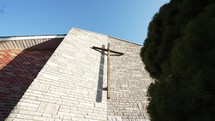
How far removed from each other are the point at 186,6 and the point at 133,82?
3.64 metres

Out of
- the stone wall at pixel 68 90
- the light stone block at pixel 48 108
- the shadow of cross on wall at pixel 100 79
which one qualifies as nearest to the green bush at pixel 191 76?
the stone wall at pixel 68 90

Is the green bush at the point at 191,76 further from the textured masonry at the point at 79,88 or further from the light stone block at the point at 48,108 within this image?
the light stone block at the point at 48,108

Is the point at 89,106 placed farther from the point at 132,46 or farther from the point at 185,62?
the point at 132,46

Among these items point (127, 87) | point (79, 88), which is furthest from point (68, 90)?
point (127, 87)

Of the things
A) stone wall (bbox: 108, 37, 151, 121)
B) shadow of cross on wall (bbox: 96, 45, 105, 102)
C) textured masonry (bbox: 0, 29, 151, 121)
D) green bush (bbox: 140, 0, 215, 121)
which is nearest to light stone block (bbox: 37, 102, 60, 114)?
textured masonry (bbox: 0, 29, 151, 121)

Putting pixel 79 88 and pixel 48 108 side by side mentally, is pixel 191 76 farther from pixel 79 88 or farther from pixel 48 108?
pixel 79 88

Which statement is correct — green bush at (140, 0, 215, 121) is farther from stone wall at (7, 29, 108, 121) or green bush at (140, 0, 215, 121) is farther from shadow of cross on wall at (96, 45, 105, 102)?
shadow of cross on wall at (96, 45, 105, 102)

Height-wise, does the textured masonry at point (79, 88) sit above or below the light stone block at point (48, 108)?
above

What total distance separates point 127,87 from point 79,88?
1.63m

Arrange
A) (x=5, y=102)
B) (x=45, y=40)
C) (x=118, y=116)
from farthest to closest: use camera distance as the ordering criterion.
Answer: (x=45, y=40) < (x=5, y=102) < (x=118, y=116)

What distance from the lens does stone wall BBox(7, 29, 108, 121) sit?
376 cm

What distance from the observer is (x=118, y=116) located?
15.0 feet

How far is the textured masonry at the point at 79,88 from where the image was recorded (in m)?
3.89

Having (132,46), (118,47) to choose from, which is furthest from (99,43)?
(132,46)
